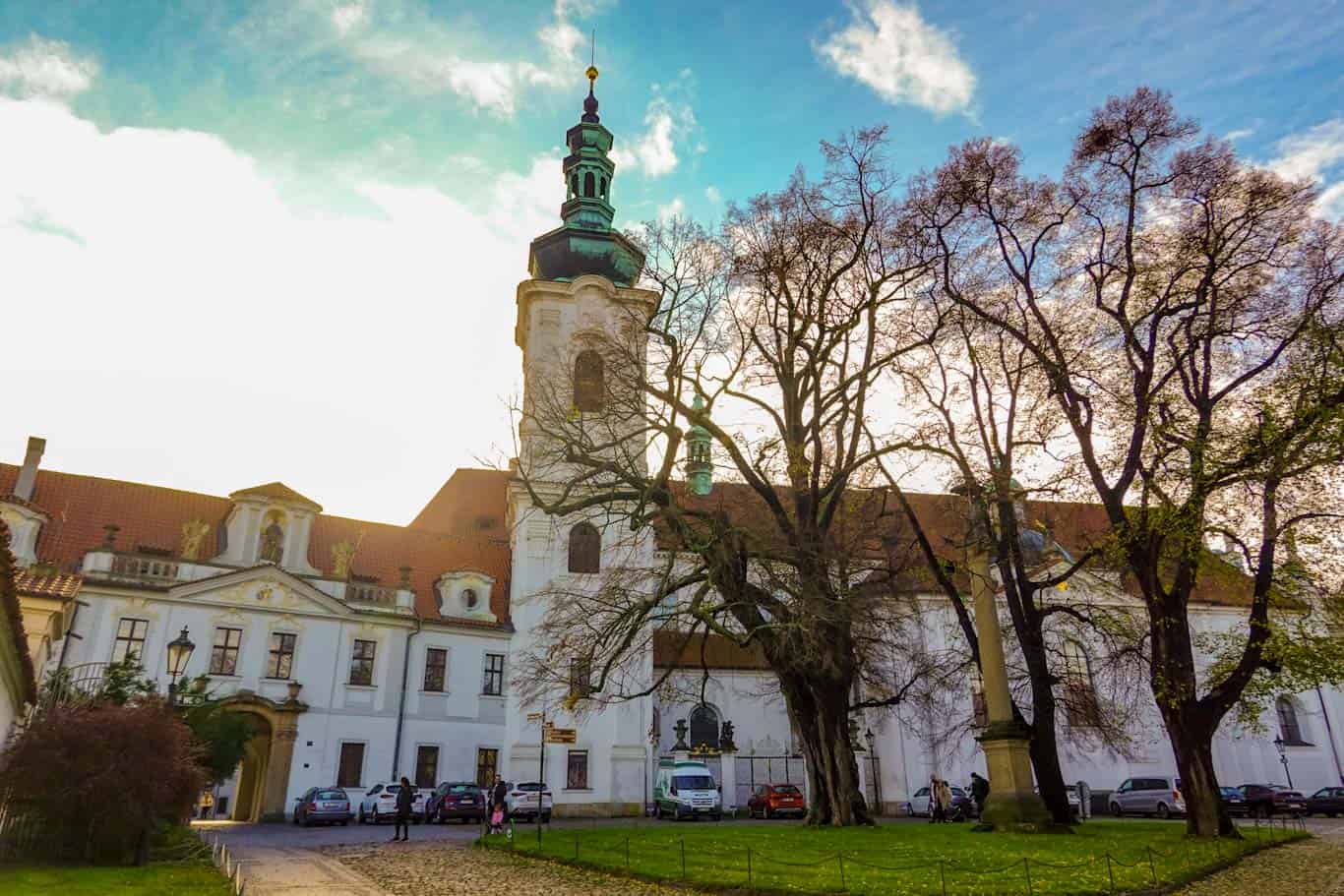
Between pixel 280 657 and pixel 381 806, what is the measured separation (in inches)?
255

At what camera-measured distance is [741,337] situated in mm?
24344

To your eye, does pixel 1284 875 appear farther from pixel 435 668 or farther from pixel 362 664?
pixel 362 664

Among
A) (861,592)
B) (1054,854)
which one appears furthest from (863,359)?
(1054,854)

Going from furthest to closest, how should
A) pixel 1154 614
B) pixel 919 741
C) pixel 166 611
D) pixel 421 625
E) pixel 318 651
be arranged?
pixel 919 741
pixel 421 625
pixel 318 651
pixel 166 611
pixel 1154 614

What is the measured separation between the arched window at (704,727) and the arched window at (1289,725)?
2577cm

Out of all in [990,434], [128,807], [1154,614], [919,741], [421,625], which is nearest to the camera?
[128,807]

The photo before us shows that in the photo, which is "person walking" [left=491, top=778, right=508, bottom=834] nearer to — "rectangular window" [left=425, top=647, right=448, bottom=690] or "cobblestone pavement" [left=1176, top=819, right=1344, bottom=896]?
"rectangular window" [left=425, top=647, right=448, bottom=690]

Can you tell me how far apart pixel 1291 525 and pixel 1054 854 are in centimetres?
820

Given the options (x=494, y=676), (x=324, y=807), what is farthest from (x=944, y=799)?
(x=324, y=807)

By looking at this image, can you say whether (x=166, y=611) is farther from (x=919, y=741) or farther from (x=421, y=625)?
(x=919, y=741)

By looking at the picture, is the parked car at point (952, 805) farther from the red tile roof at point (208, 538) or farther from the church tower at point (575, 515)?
the red tile roof at point (208, 538)

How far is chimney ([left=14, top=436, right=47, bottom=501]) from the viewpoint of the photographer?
3259 cm

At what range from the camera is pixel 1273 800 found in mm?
33906

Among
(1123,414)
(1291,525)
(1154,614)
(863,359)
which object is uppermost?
(863,359)
